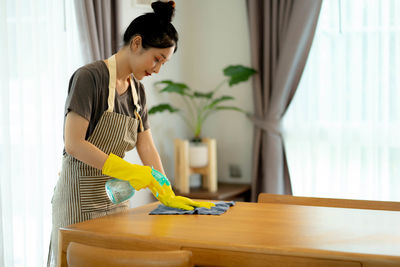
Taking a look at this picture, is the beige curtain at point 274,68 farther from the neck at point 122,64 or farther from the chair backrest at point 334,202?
the neck at point 122,64

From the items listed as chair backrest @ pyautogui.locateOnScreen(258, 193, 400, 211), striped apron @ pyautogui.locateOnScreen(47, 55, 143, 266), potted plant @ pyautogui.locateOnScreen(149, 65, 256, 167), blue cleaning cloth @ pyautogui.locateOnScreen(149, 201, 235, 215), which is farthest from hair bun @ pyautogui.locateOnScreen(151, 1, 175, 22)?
potted plant @ pyautogui.locateOnScreen(149, 65, 256, 167)

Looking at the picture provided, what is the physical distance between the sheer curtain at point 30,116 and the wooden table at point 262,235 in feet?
2.68

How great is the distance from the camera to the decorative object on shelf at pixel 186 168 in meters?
3.38

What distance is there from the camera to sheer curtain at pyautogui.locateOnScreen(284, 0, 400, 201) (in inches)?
130

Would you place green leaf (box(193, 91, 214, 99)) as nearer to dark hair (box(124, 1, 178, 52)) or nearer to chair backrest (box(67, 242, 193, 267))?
dark hair (box(124, 1, 178, 52))

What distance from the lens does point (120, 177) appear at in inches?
65.0

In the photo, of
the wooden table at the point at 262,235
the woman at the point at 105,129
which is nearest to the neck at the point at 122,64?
the woman at the point at 105,129

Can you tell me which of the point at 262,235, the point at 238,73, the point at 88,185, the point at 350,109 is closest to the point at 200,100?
the point at 238,73

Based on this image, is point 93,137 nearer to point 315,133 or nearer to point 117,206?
point 117,206

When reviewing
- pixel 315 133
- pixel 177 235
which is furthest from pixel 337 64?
pixel 177 235

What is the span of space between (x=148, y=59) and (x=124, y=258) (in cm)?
87

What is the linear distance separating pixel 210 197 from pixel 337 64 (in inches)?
52.6

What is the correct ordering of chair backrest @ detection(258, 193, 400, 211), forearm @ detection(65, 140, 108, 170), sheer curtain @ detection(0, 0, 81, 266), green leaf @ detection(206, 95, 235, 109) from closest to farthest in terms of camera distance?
forearm @ detection(65, 140, 108, 170) → chair backrest @ detection(258, 193, 400, 211) → sheer curtain @ detection(0, 0, 81, 266) → green leaf @ detection(206, 95, 235, 109)

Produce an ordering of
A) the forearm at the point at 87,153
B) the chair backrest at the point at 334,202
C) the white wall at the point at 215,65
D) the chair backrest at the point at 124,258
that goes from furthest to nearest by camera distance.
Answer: the white wall at the point at 215,65, the chair backrest at the point at 334,202, the forearm at the point at 87,153, the chair backrest at the point at 124,258
